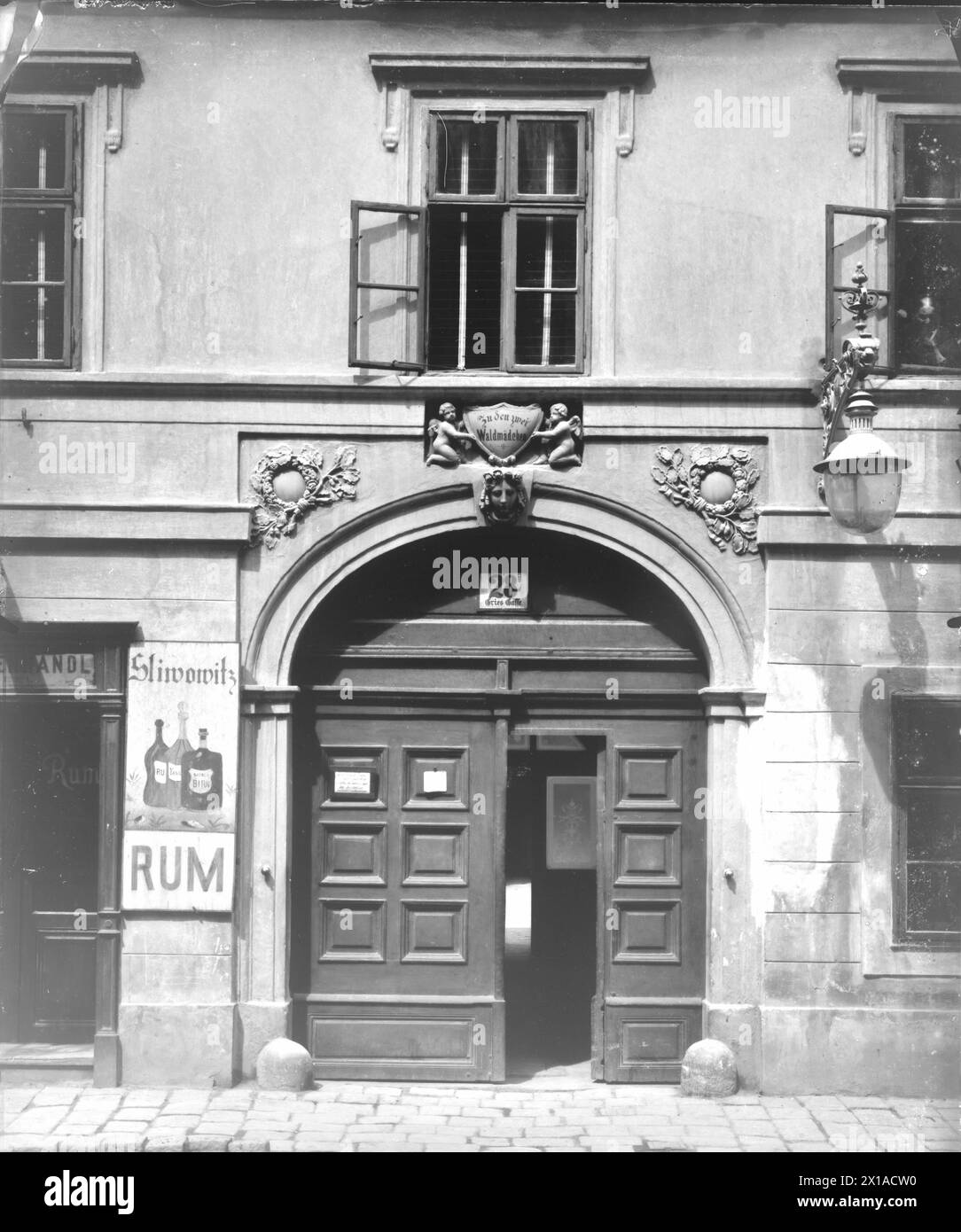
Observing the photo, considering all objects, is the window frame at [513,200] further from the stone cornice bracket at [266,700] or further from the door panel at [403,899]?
the door panel at [403,899]

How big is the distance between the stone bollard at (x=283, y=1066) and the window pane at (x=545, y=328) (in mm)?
4645

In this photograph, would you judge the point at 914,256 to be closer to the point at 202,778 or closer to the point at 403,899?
the point at 403,899

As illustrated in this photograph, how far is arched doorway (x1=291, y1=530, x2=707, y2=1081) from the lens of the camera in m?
9.38

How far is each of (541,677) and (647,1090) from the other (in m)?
2.76

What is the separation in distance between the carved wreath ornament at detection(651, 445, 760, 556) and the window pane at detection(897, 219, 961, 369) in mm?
1313

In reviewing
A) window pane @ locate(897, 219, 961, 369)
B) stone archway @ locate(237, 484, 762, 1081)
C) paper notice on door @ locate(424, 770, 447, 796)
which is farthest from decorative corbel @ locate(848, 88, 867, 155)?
paper notice on door @ locate(424, 770, 447, 796)

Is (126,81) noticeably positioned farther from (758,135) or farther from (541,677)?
(541,677)

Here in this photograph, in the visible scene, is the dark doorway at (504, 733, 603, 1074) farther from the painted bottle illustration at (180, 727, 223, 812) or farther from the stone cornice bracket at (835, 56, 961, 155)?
the stone cornice bracket at (835, 56, 961, 155)

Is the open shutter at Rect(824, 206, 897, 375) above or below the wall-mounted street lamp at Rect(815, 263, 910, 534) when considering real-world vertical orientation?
above

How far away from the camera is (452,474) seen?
9.25 meters

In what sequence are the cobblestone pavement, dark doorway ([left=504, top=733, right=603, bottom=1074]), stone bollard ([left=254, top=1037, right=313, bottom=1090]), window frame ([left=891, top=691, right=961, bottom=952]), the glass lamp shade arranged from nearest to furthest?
the cobblestone pavement
the glass lamp shade
stone bollard ([left=254, top=1037, right=313, bottom=1090])
window frame ([left=891, top=691, right=961, bottom=952])
dark doorway ([left=504, top=733, right=603, bottom=1074])

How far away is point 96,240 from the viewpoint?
9.20 m

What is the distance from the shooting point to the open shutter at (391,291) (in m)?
9.20

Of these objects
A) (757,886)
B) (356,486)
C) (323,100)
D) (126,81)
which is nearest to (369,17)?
(323,100)
